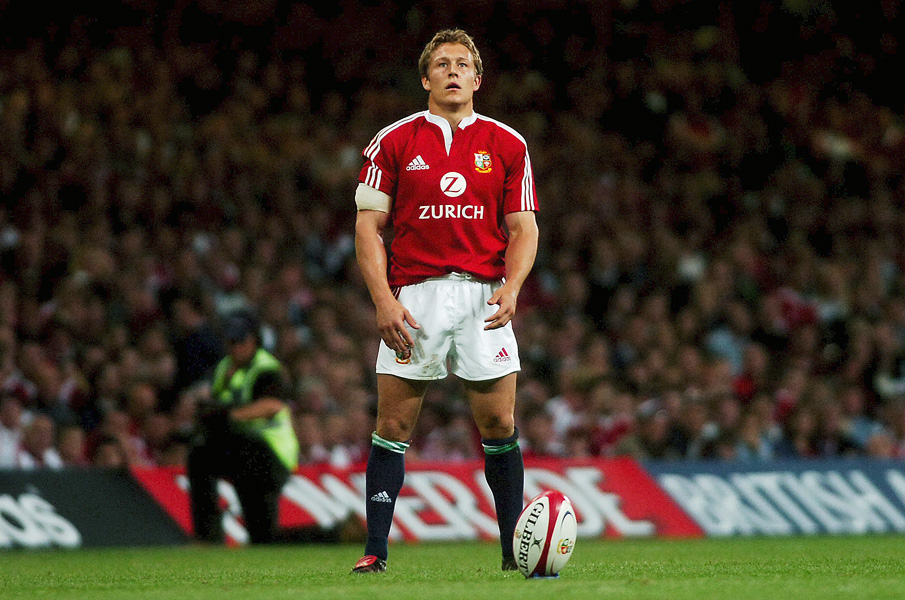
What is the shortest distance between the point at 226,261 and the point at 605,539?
4897mm

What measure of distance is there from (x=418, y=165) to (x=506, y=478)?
1427 millimetres

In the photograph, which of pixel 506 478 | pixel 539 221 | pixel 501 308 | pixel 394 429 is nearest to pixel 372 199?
pixel 501 308

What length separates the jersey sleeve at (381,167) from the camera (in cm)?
602

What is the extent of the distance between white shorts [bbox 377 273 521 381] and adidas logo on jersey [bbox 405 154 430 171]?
0.49 meters

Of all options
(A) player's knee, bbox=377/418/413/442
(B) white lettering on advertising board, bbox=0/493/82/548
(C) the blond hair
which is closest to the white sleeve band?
(C) the blond hair

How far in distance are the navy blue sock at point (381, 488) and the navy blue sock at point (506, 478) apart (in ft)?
1.30

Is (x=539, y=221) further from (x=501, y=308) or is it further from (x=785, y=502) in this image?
(x=501, y=308)

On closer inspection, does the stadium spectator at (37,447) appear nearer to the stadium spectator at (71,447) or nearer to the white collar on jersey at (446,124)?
the stadium spectator at (71,447)

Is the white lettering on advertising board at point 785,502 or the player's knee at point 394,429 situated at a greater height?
the player's knee at point 394,429

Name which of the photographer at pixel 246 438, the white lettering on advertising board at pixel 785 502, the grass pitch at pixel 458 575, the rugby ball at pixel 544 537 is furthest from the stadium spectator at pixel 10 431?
the rugby ball at pixel 544 537

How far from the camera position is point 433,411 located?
41.6 feet

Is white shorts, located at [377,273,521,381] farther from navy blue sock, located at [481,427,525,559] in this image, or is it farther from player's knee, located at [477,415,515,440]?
navy blue sock, located at [481,427,525,559]

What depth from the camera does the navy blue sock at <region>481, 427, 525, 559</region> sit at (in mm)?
6020

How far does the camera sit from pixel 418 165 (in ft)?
19.7
